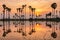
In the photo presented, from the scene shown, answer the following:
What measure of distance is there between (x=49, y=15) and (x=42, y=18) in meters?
13.9

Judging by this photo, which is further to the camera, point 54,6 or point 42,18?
point 42,18

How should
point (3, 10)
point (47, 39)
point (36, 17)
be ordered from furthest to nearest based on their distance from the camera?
1. point (36, 17)
2. point (3, 10)
3. point (47, 39)

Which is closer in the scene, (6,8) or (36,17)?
(6,8)

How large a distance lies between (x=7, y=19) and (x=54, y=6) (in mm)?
41331

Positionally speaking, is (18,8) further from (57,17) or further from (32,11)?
(57,17)

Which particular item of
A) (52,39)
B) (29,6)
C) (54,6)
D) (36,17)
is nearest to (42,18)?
(36,17)

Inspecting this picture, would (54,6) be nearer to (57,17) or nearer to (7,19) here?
(57,17)

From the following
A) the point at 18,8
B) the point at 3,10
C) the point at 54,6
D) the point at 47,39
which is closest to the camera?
the point at 47,39

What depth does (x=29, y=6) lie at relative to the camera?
13962cm

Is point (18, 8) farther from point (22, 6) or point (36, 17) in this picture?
point (36, 17)

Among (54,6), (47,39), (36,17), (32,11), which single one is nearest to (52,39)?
(47,39)

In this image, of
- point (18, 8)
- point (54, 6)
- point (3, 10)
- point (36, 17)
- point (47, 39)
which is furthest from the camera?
point (36, 17)

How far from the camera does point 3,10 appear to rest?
4951 inches

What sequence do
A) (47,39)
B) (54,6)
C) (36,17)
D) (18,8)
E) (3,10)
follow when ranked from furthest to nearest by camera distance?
(36,17)
(18,8)
(3,10)
(54,6)
(47,39)
